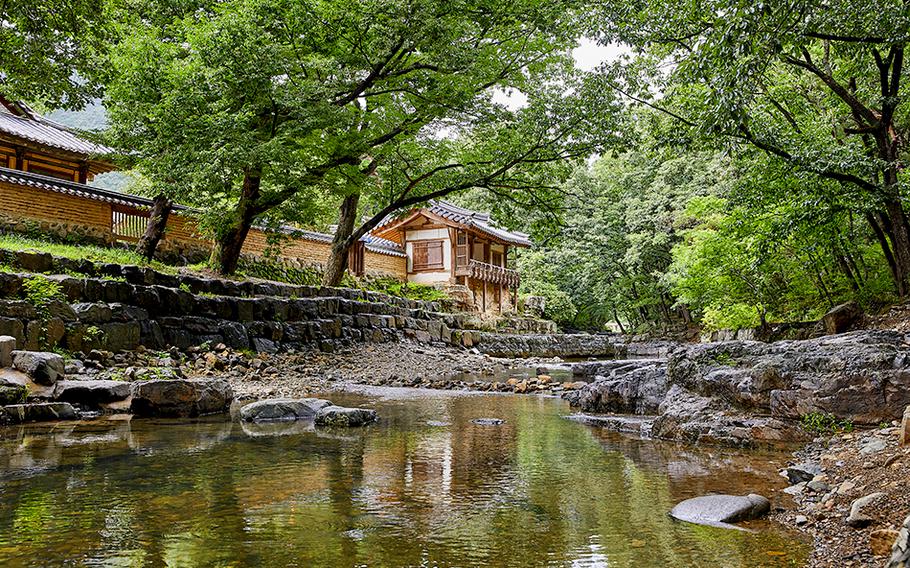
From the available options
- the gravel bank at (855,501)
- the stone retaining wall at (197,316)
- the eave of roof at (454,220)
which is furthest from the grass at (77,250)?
the eave of roof at (454,220)

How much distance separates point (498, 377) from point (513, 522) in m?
13.4

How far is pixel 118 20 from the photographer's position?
17297mm

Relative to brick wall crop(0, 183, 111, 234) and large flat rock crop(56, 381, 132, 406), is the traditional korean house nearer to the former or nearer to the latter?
brick wall crop(0, 183, 111, 234)

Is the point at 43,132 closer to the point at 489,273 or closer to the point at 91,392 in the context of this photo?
the point at 91,392

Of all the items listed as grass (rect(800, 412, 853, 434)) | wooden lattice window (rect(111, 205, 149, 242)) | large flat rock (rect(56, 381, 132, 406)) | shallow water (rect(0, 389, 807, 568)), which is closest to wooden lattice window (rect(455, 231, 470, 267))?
wooden lattice window (rect(111, 205, 149, 242))

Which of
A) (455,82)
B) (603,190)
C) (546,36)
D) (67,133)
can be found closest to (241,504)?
(455,82)

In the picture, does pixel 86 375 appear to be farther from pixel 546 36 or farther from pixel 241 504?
pixel 546 36

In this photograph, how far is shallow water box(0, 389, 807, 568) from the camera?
3082 mm

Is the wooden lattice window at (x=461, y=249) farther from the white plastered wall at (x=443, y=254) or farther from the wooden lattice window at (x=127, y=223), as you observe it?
the wooden lattice window at (x=127, y=223)

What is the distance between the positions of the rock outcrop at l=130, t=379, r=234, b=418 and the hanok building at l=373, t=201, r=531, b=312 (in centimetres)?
2417

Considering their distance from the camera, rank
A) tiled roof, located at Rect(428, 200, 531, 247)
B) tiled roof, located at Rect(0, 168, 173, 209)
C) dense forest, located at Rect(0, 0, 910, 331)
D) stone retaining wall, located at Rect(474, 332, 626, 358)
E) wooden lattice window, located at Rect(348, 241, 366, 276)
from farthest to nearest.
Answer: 1. tiled roof, located at Rect(428, 200, 531, 247)
2. wooden lattice window, located at Rect(348, 241, 366, 276)
3. stone retaining wall, located at Rect(474, 332, 626, 358)
4. tiled roof, located at Rect(0, 168, 173, 209)
5. dense forest, located at Rect(0, 0, 910, 331)

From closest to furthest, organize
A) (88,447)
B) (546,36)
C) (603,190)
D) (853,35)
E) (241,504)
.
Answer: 1. (241,504)
2. (88,447)
3. (853,35)
4. (546,36)
5. (603,190)

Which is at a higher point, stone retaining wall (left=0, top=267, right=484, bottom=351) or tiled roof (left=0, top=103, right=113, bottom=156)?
tiled roof (left=0, top=103, right=113, bottom=156)

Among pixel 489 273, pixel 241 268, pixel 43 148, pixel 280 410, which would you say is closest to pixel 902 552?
pixel 280 410
